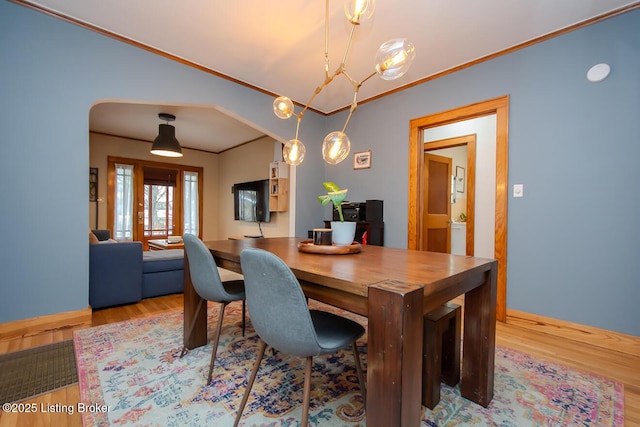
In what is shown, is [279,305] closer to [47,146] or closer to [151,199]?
[47,146]

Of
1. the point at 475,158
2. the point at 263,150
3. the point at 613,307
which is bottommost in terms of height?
the point at 613,307

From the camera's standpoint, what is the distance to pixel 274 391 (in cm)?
157

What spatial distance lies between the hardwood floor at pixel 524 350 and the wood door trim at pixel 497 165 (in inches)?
16.3

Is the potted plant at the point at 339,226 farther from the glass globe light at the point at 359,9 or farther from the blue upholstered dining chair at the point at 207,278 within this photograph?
the glass globe light at the point at 359,9

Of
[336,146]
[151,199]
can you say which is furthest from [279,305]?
[151,199]

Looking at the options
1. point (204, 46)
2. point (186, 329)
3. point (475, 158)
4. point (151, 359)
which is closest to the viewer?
point (151, 359)

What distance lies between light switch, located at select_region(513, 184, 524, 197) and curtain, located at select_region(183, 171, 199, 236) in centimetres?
670

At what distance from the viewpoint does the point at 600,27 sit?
2232 mm

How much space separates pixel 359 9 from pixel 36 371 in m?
2.82

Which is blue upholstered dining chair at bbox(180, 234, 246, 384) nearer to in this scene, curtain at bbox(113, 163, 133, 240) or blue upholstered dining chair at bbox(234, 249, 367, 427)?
blue upholstered dining chair at bbox(234, 249, 367, 427)

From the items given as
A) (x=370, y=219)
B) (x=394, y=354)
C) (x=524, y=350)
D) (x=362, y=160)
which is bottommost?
(x=524, y=350)

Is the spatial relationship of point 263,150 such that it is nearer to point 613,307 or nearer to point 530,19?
point 530,19

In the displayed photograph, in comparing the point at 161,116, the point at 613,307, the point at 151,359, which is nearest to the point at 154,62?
the point at 161,116

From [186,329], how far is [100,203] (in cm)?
520
